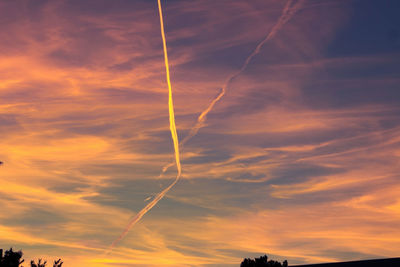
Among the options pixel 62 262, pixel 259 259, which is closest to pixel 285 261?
pixel 259 259

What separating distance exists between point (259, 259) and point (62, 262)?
20638 millimetres

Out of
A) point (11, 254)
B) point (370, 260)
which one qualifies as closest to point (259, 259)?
point (370, 260)

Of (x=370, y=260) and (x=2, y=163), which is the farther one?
(x=370, y=260)

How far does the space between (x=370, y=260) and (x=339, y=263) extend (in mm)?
5032

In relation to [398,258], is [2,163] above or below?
above

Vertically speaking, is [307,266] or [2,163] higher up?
[2,163]

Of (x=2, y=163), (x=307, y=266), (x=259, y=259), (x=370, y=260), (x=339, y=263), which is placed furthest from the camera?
(x=307, y=266)

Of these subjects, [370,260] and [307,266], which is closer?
[370,260]

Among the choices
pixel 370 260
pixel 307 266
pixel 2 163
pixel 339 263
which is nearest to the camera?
pixel 2 163

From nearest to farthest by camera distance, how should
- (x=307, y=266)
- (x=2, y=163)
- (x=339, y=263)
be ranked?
(x=2, y=163) < (x=339, y=263) < (x=307, y=266)

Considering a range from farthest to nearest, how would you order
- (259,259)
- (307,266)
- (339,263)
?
(307,266) → (339,263) → (259,259)

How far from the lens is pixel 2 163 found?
154ft

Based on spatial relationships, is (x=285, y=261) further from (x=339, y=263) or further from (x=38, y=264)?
(x=38, y=264)

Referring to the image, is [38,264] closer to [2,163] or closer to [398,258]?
[2,163]
